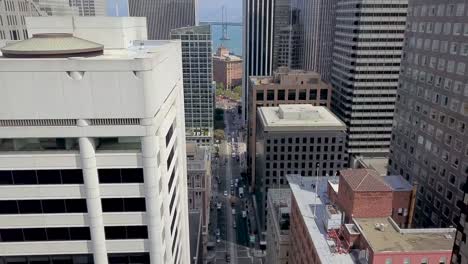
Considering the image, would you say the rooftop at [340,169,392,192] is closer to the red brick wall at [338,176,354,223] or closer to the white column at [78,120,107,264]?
the red brick wall at [338,176,354,223]

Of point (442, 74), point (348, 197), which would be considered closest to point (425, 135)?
point (442, 74)

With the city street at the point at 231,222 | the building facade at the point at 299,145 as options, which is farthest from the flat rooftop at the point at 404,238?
the city street at the point at 231,222

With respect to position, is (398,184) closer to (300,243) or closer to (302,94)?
(300,243)

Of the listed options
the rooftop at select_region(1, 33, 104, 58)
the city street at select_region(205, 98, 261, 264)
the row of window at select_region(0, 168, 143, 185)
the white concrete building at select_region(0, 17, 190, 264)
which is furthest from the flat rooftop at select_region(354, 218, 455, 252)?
the city street at select_region(205, 98, 261, 264)

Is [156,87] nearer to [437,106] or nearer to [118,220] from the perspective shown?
[118,220]

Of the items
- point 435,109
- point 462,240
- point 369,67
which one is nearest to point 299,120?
point 369,67
